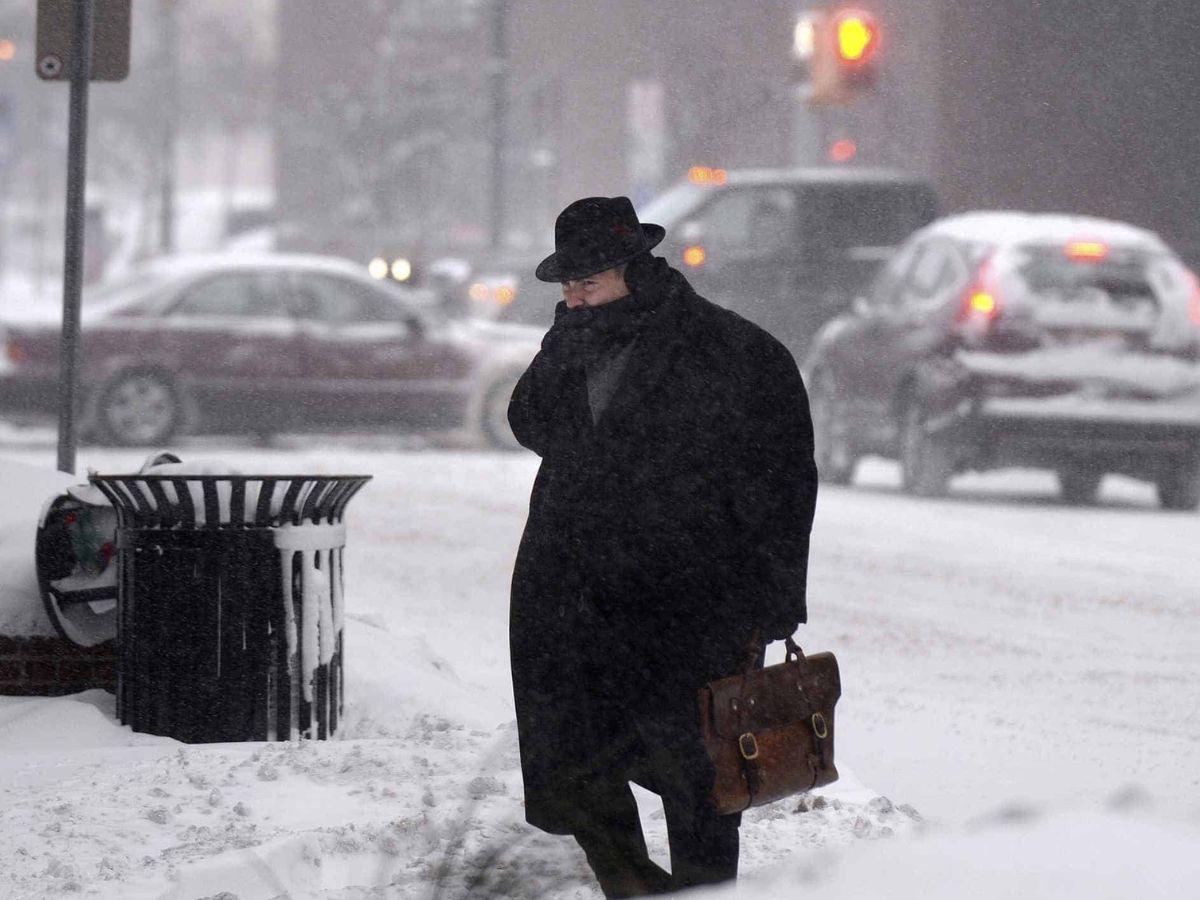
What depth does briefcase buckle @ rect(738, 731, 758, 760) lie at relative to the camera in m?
3.79

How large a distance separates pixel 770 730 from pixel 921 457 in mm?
9986

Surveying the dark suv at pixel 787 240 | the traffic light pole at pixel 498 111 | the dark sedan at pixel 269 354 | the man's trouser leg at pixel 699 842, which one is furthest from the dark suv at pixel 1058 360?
the traffic light pole at pixel 498 111

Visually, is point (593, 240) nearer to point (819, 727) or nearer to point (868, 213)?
point (819, 727)

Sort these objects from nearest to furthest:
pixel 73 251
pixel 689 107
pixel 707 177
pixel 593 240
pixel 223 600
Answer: pixel 593 240 → pixel 223 600 → pixel 73 251 → pixel 707 177 → pixel 689 107

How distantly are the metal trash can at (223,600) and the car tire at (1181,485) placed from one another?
29.7ft

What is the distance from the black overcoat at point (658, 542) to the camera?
4.02 meters

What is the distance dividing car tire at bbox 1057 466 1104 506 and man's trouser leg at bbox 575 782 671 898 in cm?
1046

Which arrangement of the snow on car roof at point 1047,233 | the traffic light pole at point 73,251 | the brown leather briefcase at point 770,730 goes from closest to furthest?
the brown leather briefcase at point 770,730 → the traffic light pole at point 73,251 → the snow on car roof at point 1047,233

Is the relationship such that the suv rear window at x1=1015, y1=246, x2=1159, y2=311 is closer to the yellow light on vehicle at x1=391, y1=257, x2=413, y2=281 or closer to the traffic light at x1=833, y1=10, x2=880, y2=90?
the traffic light at x1=833, y1=10, x2=880, y2=90

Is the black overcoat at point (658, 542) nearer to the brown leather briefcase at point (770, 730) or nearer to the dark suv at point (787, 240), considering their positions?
the brown leather briefcase at point (770, 730)

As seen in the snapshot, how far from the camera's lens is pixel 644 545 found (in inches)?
158

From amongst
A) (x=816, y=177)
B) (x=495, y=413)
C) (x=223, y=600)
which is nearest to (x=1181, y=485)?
(x=495, y=413)

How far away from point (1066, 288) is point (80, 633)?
8599mm

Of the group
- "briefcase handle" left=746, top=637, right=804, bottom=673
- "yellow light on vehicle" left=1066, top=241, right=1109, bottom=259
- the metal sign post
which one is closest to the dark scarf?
"briefcase handle" left=746, top=637, right=804, bottom=673
